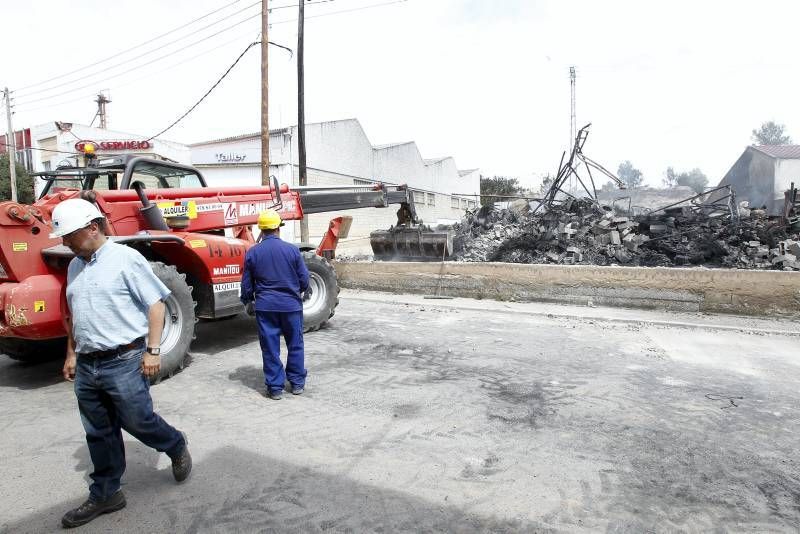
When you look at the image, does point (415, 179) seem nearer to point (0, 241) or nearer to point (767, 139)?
point (0, 241)

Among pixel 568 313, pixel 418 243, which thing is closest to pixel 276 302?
pixel 568 313

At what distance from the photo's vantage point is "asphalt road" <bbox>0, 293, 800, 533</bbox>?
2.86 m

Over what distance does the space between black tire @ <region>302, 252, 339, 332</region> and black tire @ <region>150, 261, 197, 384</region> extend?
198cm

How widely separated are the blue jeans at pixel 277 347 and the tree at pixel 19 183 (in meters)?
33.1

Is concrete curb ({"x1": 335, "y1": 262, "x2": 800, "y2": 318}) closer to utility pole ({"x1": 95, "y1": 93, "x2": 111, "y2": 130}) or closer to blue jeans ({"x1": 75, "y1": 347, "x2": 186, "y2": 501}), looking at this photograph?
blue jeans ({"x1": 75, "y1": 347, "x2": 186, "y2": 501})

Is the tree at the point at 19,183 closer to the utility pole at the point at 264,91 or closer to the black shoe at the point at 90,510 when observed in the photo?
the utility pole at the point at 264,91

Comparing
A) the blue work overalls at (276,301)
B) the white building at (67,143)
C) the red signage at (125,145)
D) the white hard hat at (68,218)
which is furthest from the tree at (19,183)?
the white hard hat at (68,218)

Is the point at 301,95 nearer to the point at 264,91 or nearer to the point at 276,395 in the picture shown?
the point at 264,91

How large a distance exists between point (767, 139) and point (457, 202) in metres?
63.9

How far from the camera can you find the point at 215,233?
267 inches

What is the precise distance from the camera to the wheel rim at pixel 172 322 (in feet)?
17.2

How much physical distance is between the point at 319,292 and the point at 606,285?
482cm

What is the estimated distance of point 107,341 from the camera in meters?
2.69

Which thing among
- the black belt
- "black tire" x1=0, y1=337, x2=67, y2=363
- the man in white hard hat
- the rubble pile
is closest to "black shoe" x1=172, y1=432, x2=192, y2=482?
the man in white hard hat
